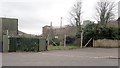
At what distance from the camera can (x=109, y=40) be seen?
3862 centimetres

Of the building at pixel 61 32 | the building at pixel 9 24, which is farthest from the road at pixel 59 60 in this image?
the building at pixel 9 24

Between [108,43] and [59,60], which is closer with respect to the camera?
[59,60]

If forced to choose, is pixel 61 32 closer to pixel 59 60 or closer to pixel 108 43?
pixel 108 43

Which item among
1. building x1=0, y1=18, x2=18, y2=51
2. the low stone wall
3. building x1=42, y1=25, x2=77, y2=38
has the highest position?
building x1=0, y1=18, x2=18, y2=51

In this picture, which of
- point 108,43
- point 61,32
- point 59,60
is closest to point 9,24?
point 61,32

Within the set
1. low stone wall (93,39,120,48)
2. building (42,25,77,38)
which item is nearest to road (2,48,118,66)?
low stone wall (93,39,120,48)

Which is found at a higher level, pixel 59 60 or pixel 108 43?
pixel 108 43

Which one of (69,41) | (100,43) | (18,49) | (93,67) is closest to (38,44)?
(18,49)

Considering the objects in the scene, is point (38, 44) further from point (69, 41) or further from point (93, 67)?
point (93, 67)

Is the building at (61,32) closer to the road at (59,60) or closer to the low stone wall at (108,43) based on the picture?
the low stone wall at (108,43)

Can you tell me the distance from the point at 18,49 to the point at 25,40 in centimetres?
157

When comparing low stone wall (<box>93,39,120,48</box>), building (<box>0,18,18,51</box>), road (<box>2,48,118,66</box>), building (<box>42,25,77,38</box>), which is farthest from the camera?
building (<box>42,25,77,38</box>)

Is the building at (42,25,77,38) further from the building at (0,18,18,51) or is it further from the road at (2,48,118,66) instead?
the road at (2,48,118,66)

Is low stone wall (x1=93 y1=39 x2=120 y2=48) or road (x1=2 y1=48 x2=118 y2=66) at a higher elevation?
low stone wall (x1=93 y1=39 x2=120 y2=48)
